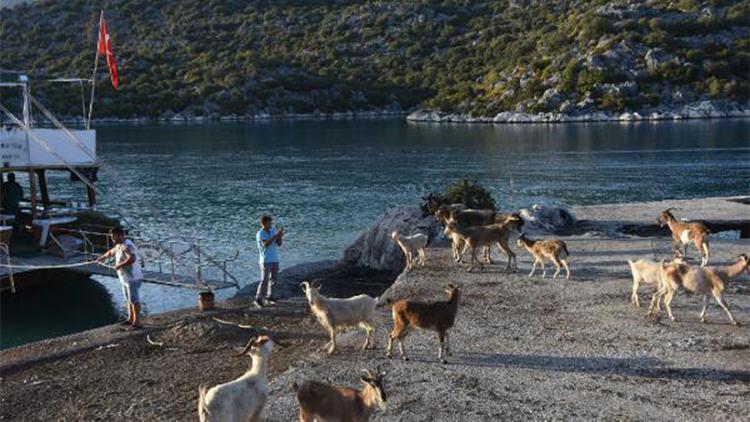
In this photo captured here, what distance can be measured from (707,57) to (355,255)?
5195 inches

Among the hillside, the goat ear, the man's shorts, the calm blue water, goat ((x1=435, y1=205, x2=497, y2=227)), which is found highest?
the hillside

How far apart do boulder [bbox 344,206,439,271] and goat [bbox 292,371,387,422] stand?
15.2 meters

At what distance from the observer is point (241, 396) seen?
10.7 m

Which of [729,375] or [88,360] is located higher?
[729,375]

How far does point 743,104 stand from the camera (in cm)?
13162

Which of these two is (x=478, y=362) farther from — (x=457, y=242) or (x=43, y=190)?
(x=43, y=190)

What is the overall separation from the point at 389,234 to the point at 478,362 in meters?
13.3

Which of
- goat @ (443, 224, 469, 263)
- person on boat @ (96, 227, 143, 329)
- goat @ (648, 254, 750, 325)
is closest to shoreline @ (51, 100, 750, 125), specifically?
goat @ (443, 224, 469, 263)

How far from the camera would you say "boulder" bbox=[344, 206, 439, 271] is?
1034 inches

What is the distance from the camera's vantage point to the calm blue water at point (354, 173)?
43.7 meters

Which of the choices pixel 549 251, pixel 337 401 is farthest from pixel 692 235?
pixel 337 401

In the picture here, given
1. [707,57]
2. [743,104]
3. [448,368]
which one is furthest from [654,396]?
[707,57]

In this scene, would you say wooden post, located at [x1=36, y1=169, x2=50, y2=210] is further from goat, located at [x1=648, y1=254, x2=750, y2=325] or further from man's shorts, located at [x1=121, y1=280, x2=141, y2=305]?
goat, located at [x1=648, y1=254, x2=750, y2=325]

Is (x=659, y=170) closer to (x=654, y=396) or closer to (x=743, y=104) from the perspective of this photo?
(x=654, y=396)
